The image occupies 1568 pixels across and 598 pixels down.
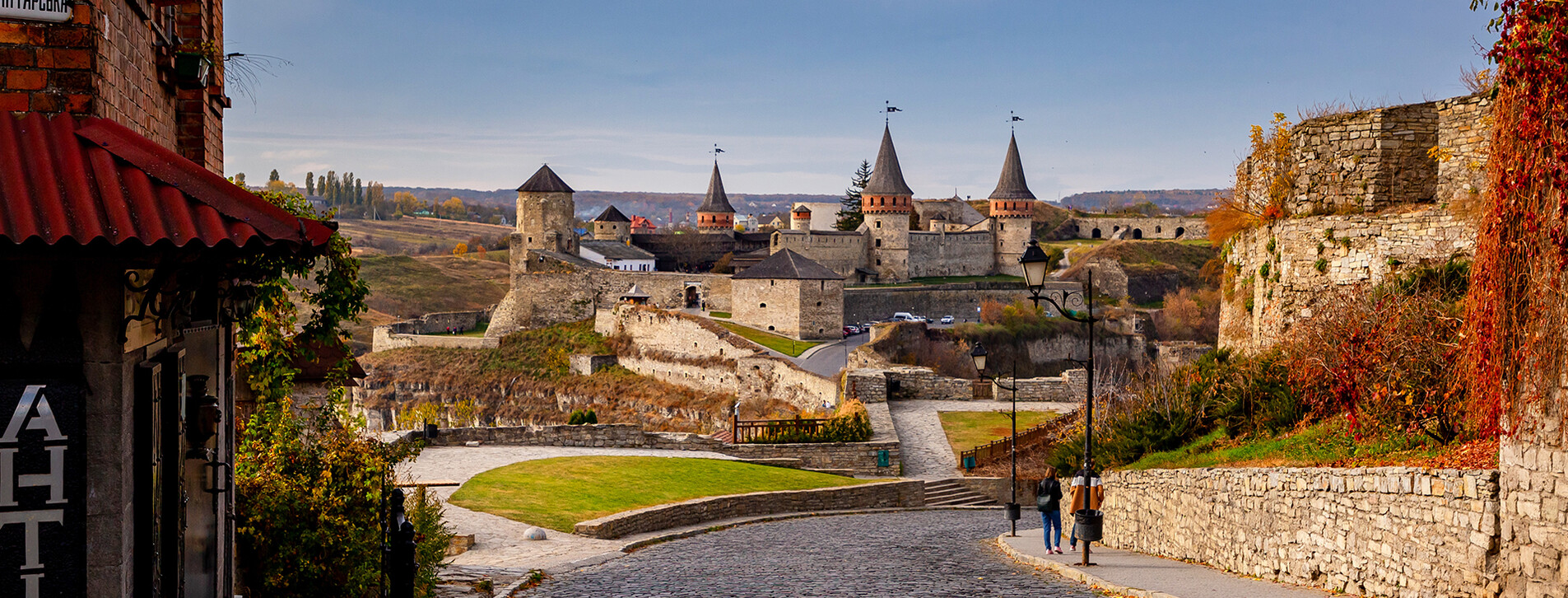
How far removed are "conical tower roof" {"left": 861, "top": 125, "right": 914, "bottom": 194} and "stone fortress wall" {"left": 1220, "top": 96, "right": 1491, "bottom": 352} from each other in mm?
60211

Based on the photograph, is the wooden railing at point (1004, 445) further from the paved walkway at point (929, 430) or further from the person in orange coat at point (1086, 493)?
the person in orange coat at point (1086, 493)

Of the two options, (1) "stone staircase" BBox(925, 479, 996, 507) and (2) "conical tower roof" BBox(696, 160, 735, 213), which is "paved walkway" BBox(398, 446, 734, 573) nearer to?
(1) "stone staircase" BBox(925, 479, 996, 507)

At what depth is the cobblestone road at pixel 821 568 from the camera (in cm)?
1020

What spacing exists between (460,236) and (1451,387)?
552 ft

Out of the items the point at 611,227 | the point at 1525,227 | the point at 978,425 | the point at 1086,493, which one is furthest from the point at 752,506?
the point at 611,227

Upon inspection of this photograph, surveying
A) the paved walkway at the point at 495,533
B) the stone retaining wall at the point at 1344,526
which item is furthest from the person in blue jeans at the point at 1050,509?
the paved walkway at the point at 495,533

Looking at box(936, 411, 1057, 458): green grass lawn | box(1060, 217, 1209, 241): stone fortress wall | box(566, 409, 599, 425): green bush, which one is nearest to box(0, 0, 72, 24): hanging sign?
box(936, 411, 1057, 458): green grass lawn

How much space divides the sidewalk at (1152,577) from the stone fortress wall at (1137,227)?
8877cm

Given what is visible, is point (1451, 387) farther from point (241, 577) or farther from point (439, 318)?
point (439, 318)

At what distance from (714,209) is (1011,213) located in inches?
909

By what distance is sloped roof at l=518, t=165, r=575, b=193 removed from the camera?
72688 millimetres

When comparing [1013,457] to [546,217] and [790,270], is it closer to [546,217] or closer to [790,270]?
[790,270]

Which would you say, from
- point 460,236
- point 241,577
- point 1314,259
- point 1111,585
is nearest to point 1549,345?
point 1111,585

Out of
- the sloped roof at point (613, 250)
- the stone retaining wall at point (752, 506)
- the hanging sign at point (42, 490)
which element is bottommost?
the stone retaining wall at point (752, 506)
